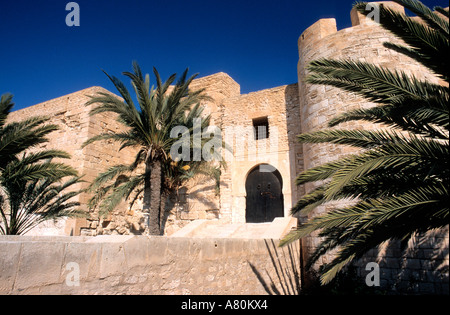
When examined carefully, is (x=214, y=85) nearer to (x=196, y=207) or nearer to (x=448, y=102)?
(x=196, y=207)

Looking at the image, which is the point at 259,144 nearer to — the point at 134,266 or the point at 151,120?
the point at 151,120

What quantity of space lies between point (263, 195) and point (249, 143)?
6.06ft

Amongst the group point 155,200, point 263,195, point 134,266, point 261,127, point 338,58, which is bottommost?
point 134,266

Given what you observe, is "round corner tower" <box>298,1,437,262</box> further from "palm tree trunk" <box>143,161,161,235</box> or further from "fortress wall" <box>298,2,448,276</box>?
"palm tree trunk" <box>143,161,161,235</box>

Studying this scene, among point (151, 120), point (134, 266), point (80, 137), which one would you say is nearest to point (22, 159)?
point (151, 120)

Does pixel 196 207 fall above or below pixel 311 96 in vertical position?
below

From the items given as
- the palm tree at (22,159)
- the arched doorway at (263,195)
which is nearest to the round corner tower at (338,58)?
the arched doorway at (263,195)

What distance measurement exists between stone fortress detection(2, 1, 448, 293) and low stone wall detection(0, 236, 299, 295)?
9.11ft

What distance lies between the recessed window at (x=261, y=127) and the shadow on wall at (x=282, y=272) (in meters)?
4.44

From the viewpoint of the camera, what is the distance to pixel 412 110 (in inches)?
115

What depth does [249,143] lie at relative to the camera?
10336 mm

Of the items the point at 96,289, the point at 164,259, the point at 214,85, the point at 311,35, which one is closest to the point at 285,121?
the point at 311,35

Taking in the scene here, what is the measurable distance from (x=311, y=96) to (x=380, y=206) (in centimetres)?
558

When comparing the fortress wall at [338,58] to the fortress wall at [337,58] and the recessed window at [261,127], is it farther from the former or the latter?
the recessed window at [261,127]
